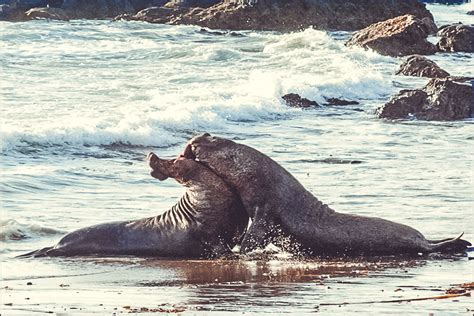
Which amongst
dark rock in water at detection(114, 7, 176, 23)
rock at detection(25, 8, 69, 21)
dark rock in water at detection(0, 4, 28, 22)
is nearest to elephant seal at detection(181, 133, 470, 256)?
dark rock in water at detection(114, 7, 176, 23)

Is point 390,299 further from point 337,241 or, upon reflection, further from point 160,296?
point 337,241

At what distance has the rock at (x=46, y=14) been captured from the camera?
47.6 meters

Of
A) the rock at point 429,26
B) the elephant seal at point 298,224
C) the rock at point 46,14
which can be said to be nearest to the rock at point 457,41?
the rock at point 429,26

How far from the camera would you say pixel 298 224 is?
10.1 m

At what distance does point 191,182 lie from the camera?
34.5ft

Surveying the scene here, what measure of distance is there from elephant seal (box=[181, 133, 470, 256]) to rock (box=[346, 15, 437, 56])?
2427 centimetres

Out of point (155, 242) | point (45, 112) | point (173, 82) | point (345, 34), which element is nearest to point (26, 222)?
point (155, 242)

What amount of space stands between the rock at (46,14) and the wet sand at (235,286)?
38542 millimetres

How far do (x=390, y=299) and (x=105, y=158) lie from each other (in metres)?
9.45

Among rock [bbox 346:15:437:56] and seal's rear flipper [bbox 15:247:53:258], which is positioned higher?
rock [bbox 346:15:437:56]

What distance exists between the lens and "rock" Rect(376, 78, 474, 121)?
2092 centimetres

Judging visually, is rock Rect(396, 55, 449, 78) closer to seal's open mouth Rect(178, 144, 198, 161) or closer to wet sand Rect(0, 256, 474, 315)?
seal's open mouth Rect(178, 144, 198, 161)

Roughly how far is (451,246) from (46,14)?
39340 millimetres

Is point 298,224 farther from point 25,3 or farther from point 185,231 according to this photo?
point 25,3
